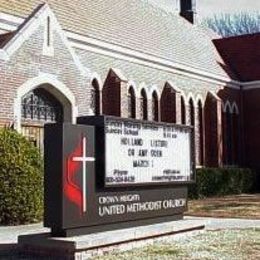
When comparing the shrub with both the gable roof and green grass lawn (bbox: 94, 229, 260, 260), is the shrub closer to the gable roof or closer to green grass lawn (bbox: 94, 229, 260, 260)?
green grass lawn (bbox: 94, 229, 260, 260)

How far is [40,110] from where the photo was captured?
18.9 meters

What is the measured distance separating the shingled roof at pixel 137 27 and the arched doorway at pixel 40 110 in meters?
3.07

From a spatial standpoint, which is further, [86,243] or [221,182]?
[221,182]

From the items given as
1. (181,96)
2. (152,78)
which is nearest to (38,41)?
(152,78)

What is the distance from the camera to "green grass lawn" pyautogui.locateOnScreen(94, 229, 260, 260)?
10031mm

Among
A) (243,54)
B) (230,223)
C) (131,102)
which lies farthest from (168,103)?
(230,223)

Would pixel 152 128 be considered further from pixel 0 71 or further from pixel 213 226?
pixel 0 71

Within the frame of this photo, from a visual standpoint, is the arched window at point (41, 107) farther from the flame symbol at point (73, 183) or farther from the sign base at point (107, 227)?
the flame symbol at point (73, 183)

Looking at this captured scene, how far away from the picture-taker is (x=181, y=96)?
29.8 m

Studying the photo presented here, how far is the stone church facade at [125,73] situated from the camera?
17.5m

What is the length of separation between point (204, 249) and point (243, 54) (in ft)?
91.4

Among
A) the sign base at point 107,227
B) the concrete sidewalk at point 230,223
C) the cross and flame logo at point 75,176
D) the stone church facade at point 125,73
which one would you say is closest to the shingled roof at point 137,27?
the stone church facade at point 125,73

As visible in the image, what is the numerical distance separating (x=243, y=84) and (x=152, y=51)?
30.4 ft

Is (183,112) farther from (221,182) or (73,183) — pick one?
(73,183)
